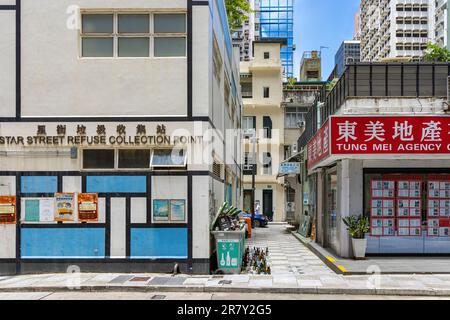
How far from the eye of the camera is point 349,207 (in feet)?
48.6

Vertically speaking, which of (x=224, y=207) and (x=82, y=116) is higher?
(x=82, y=116)

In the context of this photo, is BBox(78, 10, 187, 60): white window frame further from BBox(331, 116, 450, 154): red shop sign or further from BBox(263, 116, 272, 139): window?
BBox(263, 116, 272, 139): window

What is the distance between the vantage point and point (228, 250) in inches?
500

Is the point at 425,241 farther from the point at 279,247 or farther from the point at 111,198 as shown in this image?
the point at 111,198

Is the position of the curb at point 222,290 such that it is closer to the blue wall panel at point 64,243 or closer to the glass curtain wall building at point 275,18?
the blue wall panel at point 64,243

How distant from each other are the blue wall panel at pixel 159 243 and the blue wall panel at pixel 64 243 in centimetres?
88

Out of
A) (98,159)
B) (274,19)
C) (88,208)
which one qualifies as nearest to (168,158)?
(98,159)

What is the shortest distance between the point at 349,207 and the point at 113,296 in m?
7.56

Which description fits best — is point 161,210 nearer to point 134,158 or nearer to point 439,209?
point 134,158

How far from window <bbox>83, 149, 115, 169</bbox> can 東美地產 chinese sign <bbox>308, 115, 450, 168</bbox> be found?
5.86 meters

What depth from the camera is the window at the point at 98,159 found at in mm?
12828

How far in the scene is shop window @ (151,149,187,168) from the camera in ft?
41.1

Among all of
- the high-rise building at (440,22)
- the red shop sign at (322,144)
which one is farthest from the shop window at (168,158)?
the high-rise building at (440,22)

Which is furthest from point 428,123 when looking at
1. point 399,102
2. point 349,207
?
point 349,207
